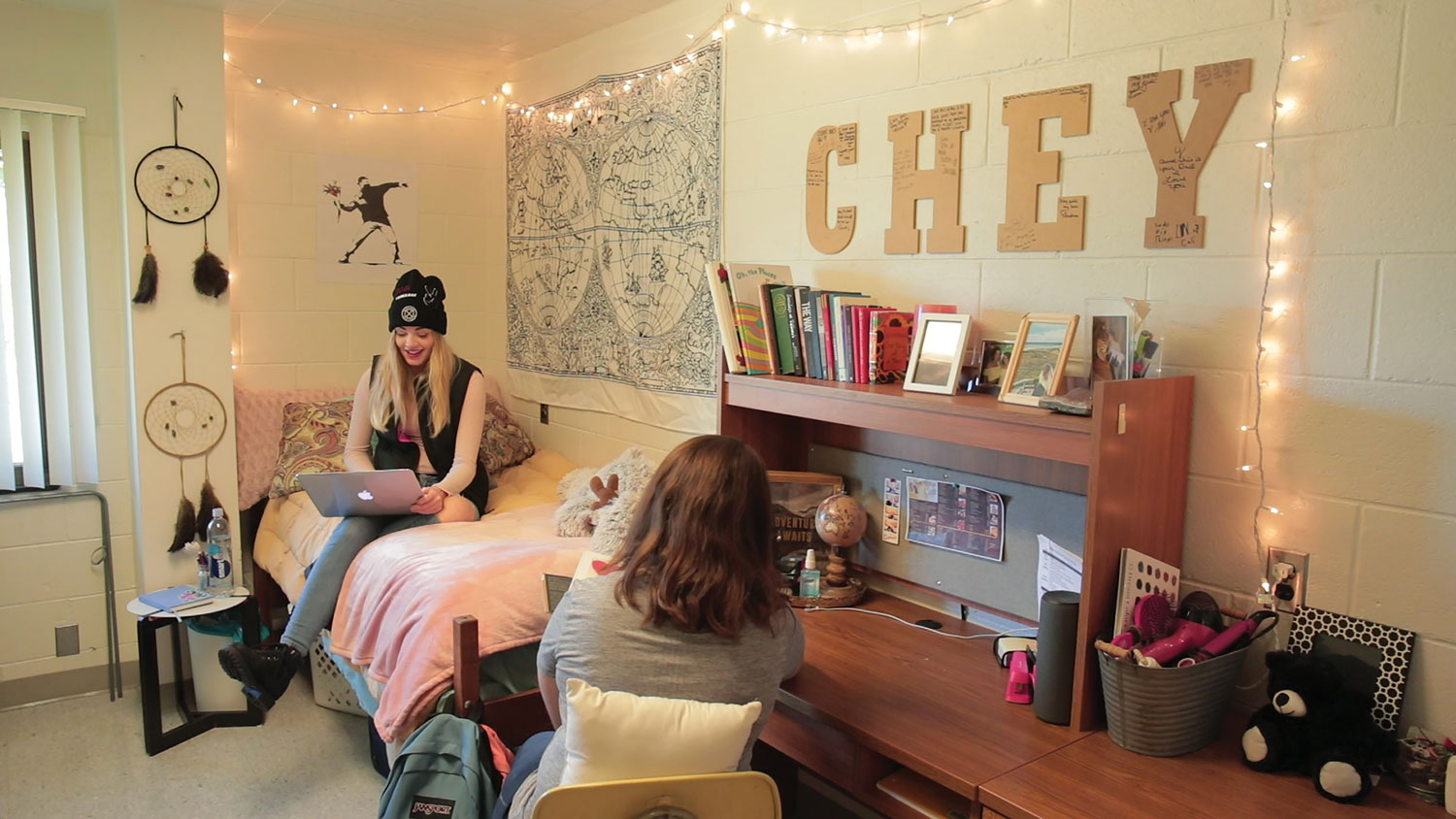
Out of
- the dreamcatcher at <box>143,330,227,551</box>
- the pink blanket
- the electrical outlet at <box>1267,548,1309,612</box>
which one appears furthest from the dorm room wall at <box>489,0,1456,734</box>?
the dreamcatcher at <box>143,330,227,551</box>

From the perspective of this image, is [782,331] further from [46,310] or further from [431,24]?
[46,310]

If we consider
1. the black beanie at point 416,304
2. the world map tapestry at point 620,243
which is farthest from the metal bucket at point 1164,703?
the black beanie at point 416,304

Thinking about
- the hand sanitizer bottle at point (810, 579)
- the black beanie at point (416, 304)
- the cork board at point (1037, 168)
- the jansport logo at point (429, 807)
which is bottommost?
the jansport logo at point (429, 807)

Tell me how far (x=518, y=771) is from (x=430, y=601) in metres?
0.69

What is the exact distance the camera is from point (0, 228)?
11.0 feet

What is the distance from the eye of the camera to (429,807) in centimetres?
189

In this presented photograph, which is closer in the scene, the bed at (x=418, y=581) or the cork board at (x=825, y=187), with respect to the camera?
the bed at (x=418, y=581)

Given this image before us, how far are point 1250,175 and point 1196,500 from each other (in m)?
0.60

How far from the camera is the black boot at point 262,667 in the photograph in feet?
9.14

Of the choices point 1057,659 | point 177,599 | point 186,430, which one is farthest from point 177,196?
point 1057,659

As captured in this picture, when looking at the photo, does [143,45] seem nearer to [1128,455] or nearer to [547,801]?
[547,801]

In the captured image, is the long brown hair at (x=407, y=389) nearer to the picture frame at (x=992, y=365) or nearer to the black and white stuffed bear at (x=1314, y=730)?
the picture frame at (x=992, y=365)

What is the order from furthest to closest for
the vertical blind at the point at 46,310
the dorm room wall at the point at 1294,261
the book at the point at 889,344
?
1. the vertical blind at the point at 46,310
2. the book at the point at 889,344
3. the dorm room wall at the point at 1294,261

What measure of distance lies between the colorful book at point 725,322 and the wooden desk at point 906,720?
0.69 meters
